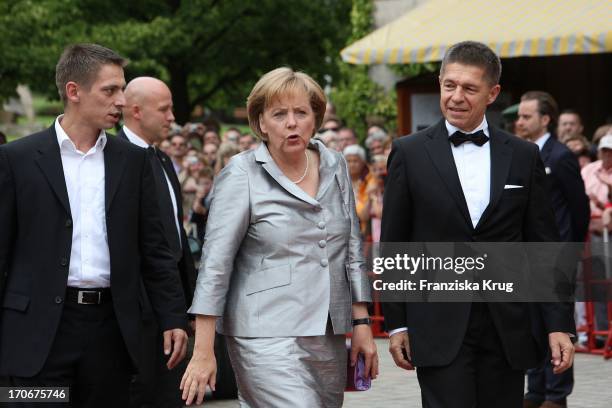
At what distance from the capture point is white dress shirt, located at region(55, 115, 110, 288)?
5727 millimetres

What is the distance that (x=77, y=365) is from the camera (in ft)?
18.9

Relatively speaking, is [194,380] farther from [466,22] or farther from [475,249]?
[466,22]

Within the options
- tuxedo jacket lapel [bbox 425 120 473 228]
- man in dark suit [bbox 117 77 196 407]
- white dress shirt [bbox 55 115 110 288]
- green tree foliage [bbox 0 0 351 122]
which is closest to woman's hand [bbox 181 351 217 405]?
white dress shirt [bbox 55 115 110 288]

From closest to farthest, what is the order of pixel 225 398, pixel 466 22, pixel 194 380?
1. pixel 194 380
2. pixel 225 398
3. pixel 466 22

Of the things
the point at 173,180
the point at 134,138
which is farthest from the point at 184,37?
the point at 173,180

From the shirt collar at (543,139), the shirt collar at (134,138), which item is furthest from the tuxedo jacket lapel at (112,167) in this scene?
the shirt collar at (543,139)

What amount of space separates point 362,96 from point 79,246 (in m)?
21.9

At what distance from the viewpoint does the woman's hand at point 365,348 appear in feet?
18.6

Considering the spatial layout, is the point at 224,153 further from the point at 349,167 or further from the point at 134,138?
the point at 134,138

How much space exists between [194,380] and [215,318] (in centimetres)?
28

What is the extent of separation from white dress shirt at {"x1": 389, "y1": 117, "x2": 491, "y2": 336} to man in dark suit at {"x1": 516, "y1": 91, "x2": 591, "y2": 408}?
346 centimetres

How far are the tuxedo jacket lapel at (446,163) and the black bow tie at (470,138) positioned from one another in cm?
4

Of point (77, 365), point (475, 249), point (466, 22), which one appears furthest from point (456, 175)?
point (466, 22)

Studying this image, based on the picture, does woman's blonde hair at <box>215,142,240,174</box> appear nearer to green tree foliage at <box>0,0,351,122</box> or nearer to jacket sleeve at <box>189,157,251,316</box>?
jacket sleeve at <box>189,157,251,316</box>
